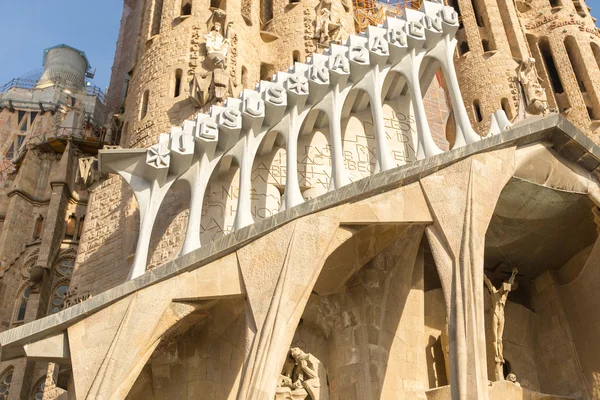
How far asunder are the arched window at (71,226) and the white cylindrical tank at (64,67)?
11.1 m

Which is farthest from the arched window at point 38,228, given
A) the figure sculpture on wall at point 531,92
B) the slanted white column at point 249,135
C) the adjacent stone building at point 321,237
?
the figure sculpture on wall at point 531,92

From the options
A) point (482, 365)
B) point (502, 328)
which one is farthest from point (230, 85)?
point (482, 365)

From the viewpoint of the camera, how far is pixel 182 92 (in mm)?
15867

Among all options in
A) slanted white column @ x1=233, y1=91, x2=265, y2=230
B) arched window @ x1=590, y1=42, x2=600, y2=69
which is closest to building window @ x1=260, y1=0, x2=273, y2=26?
slanted white column @ x1=233, y1=91, x2=265, y2=230

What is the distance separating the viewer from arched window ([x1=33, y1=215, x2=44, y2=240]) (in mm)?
21203

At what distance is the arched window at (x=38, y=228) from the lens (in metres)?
21.2

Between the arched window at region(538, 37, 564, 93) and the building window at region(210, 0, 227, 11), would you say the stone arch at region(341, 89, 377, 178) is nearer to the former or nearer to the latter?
the building window at region(210, 0, 227, 11)

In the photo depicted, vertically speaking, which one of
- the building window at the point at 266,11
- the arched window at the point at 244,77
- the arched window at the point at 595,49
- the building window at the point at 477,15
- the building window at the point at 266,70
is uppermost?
the building window at the point at 477,15

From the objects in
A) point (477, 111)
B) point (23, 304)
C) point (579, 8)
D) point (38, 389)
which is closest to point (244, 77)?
point (477, 111)

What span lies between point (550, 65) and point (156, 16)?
35.8 ft

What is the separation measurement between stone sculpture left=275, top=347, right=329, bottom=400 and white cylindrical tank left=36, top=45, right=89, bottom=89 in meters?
21.5

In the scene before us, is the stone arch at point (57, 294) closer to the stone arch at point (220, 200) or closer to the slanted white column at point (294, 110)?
the stone arch at point (220, 200)

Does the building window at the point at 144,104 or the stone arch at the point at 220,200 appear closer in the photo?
the stone arch at the point at 220,200

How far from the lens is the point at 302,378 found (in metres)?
12.2
